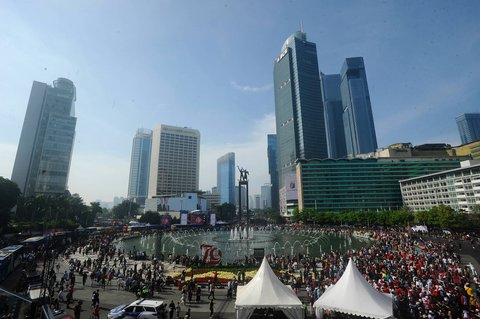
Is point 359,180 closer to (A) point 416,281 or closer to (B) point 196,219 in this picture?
(B) point 196,219

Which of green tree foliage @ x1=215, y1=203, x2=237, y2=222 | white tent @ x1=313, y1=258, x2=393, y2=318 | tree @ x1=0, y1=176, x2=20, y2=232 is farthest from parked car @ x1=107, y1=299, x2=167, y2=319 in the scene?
green tree foliage @ x1=215, y1=203, x2=237, y2=222

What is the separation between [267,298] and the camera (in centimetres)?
1472

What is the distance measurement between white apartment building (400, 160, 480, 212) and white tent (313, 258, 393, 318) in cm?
9141

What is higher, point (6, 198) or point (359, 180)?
point (359, 180)

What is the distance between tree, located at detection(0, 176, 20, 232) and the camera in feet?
173

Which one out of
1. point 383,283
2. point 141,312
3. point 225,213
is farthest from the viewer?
point 225,213

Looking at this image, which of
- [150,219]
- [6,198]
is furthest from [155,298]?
[150,219]

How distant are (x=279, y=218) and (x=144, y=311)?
135824mm

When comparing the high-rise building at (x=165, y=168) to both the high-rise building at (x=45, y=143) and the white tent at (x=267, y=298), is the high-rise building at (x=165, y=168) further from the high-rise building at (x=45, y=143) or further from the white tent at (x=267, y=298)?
the white tent at (x=267, y=298)

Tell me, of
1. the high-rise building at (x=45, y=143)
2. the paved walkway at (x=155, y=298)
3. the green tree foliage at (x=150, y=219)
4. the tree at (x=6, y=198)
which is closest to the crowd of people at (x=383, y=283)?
the paved walkway at (x=155, y=298)

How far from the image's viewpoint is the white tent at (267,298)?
1434 centimetres

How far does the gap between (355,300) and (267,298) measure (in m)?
4.98

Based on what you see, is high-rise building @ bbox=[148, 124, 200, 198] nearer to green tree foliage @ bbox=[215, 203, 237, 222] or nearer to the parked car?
green tree foliage @ bbox=[215, 203, 237, 222]

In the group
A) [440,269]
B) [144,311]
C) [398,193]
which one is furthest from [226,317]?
[398,193]
